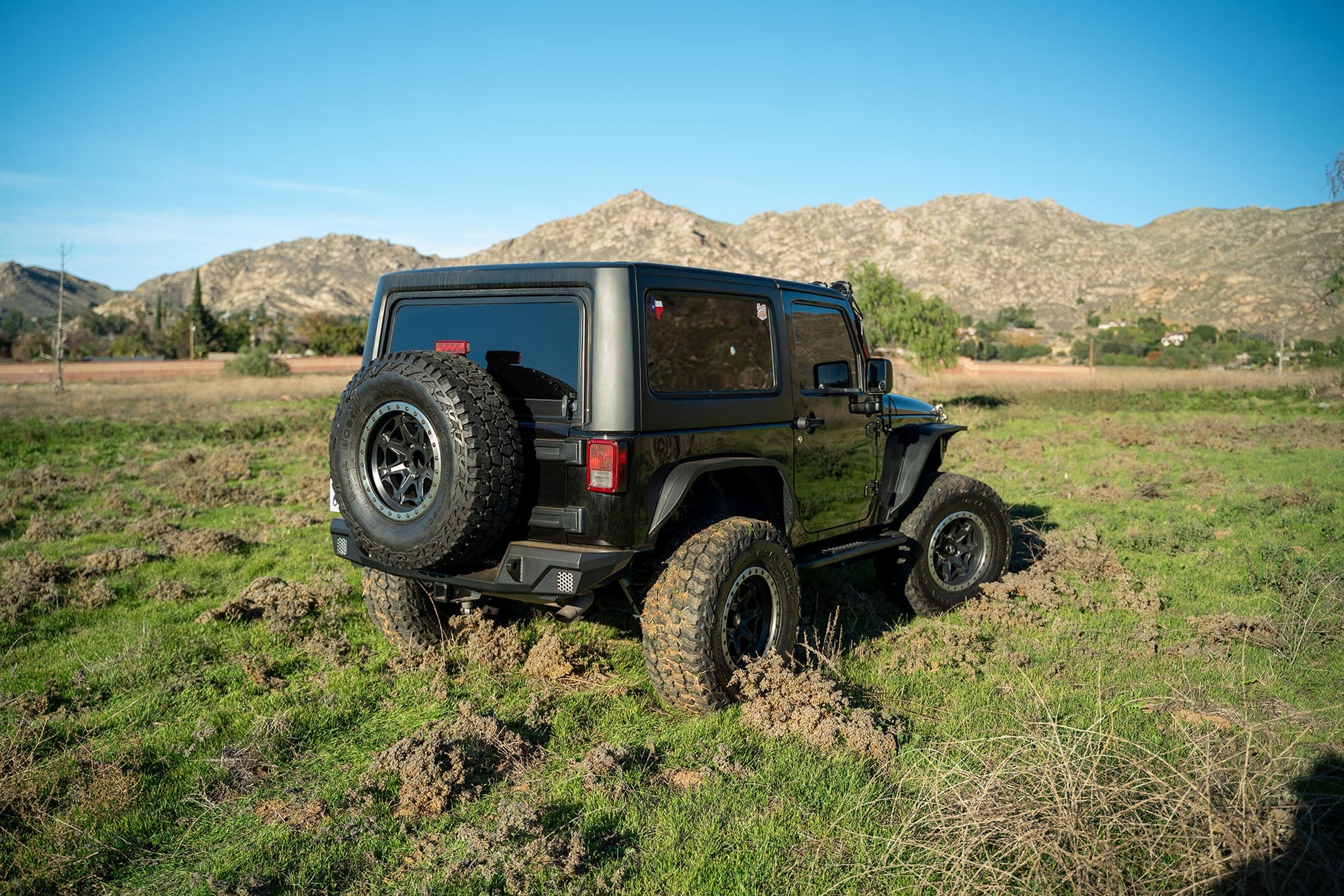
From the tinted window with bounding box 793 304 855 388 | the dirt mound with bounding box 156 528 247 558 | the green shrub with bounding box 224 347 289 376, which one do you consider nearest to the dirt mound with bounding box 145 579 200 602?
the dirt mound with bounding box 156 528 247 558

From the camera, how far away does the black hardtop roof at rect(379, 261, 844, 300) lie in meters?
4.16

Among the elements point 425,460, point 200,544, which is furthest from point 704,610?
point 200,544

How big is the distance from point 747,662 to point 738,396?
1.47 m

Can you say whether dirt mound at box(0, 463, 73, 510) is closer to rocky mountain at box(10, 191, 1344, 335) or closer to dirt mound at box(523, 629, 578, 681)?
dirt mound at box(523, 629, 578, 681)

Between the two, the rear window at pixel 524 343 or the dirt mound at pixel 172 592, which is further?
the dirt mound at pixel 172 592

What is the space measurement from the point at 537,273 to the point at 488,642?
2.39 metres

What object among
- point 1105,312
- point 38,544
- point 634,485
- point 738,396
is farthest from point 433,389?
point 1105,312

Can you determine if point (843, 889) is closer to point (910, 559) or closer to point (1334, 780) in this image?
point (1334, 780)

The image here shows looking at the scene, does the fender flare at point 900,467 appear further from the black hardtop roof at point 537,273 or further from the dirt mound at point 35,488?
the dirt mound at point 35,488

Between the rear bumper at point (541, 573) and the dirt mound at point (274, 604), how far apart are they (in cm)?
213

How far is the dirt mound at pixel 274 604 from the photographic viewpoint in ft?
19.3

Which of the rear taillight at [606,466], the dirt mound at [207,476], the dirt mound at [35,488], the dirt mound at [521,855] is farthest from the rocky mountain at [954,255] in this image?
the dirt mound at [521,855]

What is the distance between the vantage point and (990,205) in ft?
490

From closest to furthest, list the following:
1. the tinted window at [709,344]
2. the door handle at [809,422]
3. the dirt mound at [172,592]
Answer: the tinted window at [709,344] < the door handle at [809,422] < the dirt mound at [172,592]
